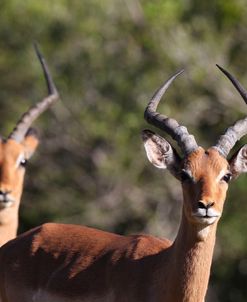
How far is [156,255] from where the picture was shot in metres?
9.08

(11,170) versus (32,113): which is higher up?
(32,113)

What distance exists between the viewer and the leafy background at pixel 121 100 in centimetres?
2402

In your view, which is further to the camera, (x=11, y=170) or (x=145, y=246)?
(x=11, y=170)

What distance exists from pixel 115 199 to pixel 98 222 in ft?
Result: 2.66

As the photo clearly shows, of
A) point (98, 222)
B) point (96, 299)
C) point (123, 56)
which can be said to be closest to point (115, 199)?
point (98, 222)

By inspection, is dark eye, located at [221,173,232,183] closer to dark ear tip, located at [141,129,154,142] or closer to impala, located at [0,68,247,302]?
impala, located at [0,68,247,302]

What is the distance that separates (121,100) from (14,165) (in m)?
11.8

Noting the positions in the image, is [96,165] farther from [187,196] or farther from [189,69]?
[187,196]

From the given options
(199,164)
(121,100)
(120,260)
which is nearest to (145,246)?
(120,260)

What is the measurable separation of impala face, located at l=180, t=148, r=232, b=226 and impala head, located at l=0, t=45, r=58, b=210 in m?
4.20

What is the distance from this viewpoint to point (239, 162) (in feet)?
29.8

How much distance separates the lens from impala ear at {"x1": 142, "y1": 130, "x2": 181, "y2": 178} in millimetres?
9023

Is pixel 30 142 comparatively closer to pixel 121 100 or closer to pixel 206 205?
pixel 206 205

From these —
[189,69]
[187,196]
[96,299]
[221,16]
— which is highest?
[221,16]
